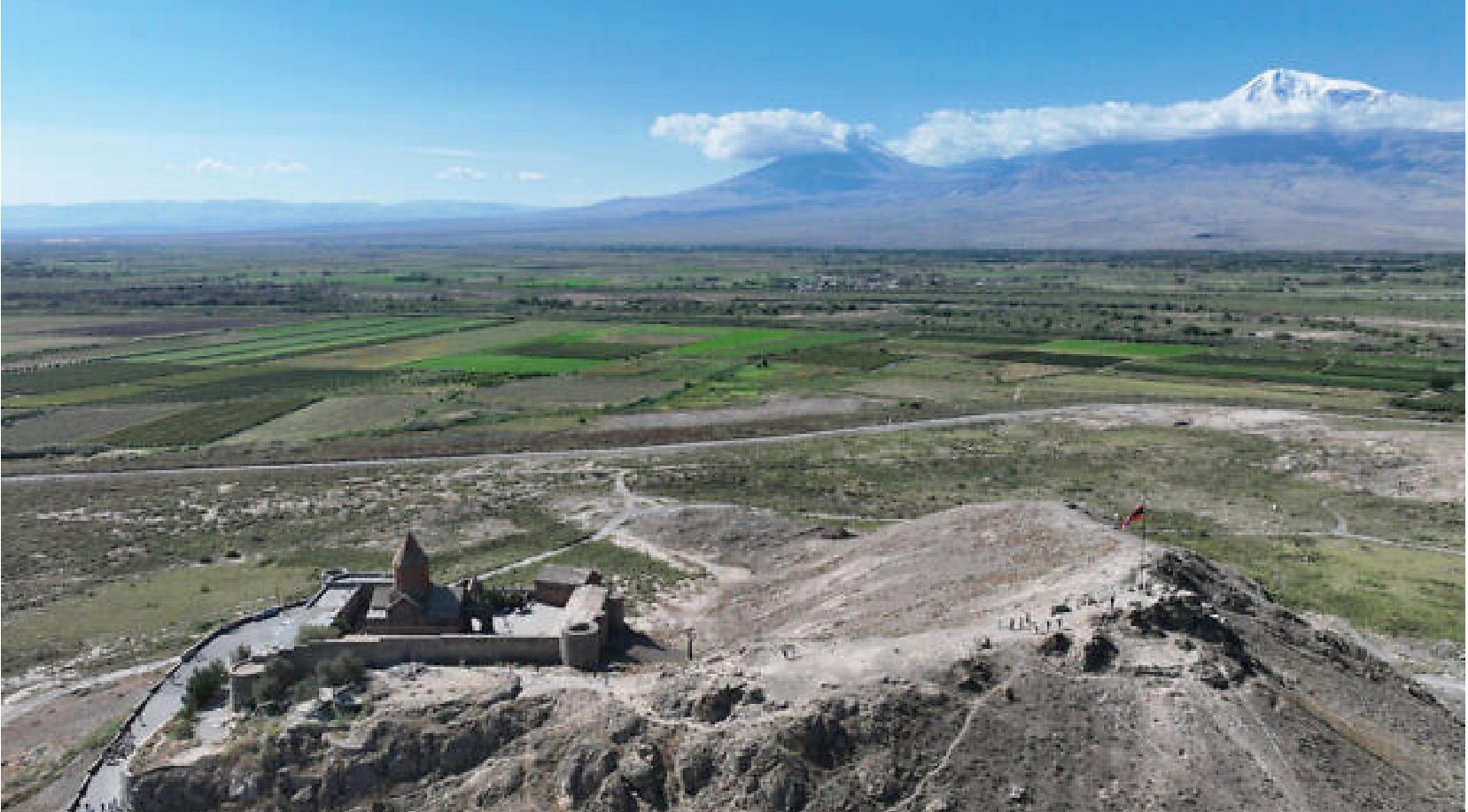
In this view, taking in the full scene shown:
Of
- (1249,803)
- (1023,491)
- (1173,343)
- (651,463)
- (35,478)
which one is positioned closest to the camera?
(1249,803)

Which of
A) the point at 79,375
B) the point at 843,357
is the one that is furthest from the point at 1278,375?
the point at 79,375

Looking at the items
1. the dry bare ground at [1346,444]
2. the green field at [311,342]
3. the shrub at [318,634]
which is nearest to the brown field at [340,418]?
the green field at [311,342]

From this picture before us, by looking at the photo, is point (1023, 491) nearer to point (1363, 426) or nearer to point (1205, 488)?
point (1205, 488)

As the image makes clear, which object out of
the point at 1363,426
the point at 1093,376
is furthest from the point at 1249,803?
the point at 1093,376

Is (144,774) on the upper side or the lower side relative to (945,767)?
lower

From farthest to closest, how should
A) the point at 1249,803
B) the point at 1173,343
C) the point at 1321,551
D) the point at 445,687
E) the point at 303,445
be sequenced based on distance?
the point at 1173,343 → the point at 303,445 → the point at 1321,551 → the point at 445,687 → the point at 1249,803

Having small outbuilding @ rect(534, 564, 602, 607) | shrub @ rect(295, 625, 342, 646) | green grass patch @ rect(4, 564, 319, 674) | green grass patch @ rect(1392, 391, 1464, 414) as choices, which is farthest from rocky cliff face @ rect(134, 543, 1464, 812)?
green grass patch @ rect(1392, 391, 1464, 414)
